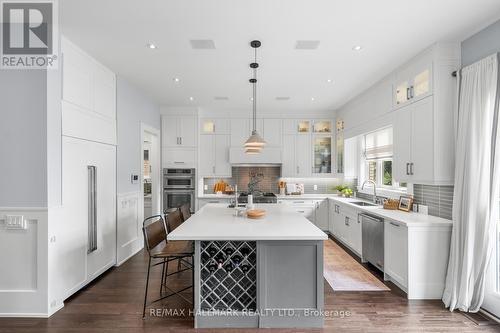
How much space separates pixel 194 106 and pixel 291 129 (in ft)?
7.18

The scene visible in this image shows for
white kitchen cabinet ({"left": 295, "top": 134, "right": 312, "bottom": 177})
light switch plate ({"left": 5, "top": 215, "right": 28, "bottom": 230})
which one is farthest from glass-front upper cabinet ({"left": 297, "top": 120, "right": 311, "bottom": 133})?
light switch plate ({"left": 5, "top": 215, "right": 28, "bottom": 230})

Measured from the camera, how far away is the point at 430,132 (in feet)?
9.83

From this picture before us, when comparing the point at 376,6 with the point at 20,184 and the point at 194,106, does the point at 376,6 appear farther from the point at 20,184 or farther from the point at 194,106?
the point at 194,106

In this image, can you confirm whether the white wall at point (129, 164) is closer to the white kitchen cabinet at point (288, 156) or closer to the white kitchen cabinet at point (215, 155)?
the white kitchen cabinet at point (215, 155)

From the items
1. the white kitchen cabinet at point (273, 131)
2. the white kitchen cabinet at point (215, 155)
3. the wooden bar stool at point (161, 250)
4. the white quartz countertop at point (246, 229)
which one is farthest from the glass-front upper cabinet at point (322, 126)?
the wooden bar stool at point (161, 250)

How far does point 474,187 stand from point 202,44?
3081mm

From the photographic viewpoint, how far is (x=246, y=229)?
2455 millimetres

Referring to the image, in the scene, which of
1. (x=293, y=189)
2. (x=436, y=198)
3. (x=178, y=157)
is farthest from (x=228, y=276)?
(x=293, y=189)

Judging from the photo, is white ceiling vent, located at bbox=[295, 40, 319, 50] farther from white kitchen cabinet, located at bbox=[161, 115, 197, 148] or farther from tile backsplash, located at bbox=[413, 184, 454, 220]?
white kitchen cabinet, located at bbox=[161, 115, 197, 148]

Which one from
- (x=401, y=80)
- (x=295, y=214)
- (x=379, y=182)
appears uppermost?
(x=401, y=80)

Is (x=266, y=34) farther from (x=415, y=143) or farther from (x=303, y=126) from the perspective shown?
(x=303, y=126)

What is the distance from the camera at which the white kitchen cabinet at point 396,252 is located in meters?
2.92

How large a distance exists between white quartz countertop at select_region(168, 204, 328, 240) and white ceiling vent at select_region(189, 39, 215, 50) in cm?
192

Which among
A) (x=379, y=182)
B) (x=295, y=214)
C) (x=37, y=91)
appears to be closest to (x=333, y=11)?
(x=295, y=214)
